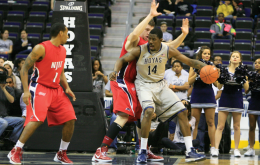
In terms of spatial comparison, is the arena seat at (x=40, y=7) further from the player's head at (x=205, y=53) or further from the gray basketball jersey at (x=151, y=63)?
the gray basketball jersey at (x=151, y=63)

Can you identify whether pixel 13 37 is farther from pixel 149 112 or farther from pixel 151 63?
pixel 149 112

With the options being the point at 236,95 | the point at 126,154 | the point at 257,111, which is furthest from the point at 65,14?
the point at 257,111

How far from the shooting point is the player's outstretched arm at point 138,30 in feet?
15.6

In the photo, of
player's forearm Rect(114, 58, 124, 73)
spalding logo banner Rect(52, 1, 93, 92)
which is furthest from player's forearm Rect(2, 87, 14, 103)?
player's forearm Rect(114, 58, 124, 73)

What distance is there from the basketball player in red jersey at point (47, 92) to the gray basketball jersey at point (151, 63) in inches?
41.0

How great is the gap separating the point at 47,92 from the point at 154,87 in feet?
4.55

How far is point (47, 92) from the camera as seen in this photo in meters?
4.73

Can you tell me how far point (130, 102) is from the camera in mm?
5031

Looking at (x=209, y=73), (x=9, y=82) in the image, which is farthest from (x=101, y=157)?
(x=9, y=82)

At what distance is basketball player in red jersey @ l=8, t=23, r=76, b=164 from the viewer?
4.60 meters

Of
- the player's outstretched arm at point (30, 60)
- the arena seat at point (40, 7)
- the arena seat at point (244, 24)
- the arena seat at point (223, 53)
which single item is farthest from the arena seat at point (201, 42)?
the player's outstretched arm at point (30, 60)

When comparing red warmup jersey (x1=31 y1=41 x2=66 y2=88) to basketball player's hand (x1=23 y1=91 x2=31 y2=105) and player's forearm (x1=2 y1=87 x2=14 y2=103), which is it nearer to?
basketball player's hand (x1=23 y1=91 x2=31 y2=105)

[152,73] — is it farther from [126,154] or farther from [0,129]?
[0,129]

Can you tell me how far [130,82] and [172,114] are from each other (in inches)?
29.4
